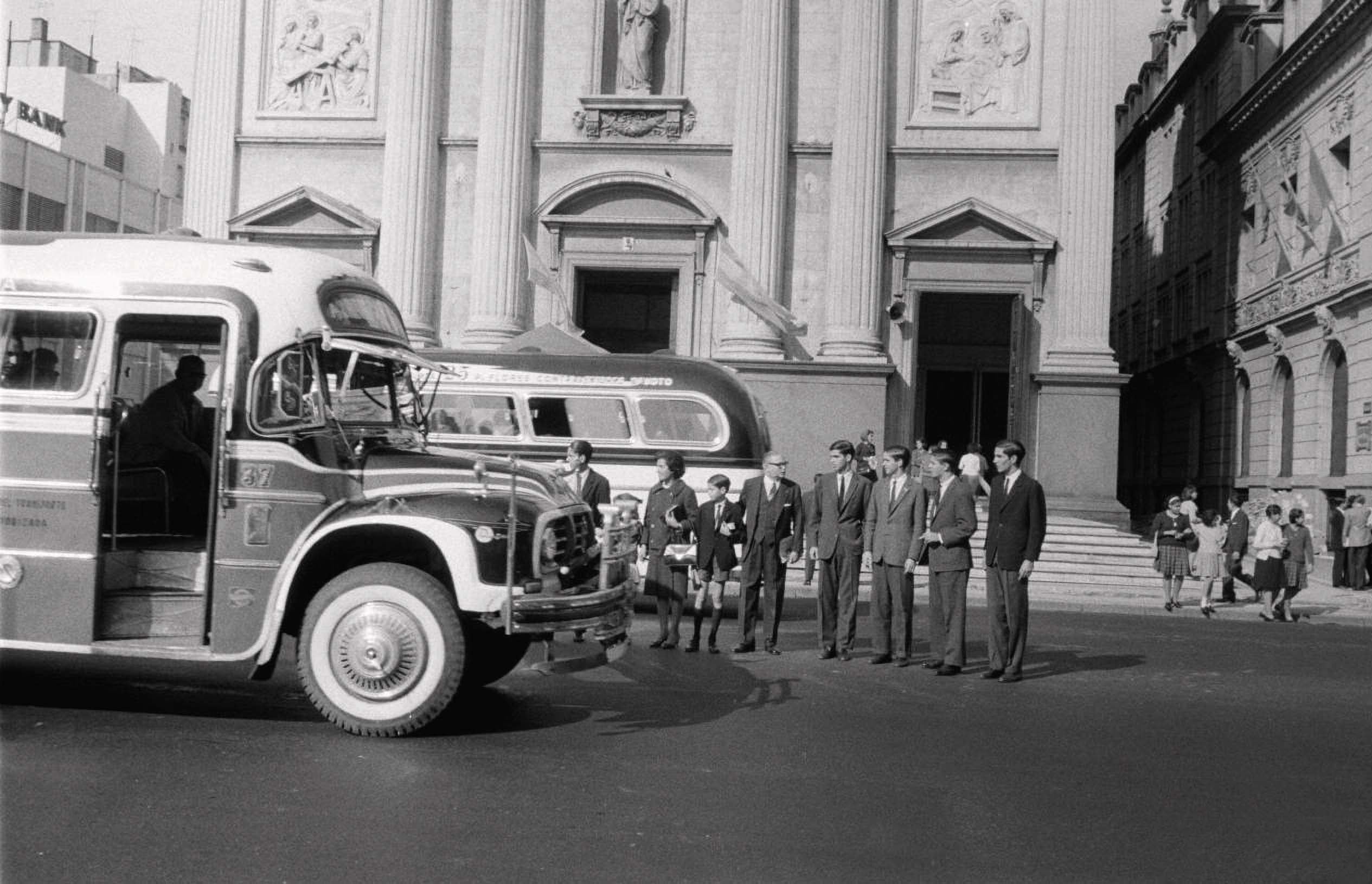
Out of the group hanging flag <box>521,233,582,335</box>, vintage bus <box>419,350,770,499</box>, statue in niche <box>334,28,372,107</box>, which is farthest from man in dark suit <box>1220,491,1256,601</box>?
statue in niche <box>334,28,372,107</box>

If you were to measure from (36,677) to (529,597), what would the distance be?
14.1 feet

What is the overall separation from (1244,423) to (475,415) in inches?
1103

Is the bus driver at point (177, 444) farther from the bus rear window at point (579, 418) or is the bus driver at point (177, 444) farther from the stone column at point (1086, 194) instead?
the stone column at point (1086, 194)

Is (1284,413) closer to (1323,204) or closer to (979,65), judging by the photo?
(1323,204)

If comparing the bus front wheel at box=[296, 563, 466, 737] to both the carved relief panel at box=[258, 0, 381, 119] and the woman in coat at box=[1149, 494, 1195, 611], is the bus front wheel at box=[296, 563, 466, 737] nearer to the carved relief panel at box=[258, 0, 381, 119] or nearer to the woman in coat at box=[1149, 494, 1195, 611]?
the woman in coat at box=[1149, 494, 1195, 611]

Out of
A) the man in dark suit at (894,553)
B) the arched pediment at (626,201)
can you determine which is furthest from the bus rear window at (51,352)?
the arched pediment at (626,201)

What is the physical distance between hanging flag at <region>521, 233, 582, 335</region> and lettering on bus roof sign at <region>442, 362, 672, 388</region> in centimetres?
727

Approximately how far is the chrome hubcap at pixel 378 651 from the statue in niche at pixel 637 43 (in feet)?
72.6

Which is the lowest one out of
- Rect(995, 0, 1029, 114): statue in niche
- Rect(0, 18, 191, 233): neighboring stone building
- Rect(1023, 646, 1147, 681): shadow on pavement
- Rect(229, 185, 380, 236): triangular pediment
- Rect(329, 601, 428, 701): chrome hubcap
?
Rect(1023, 646, 1147, 681): shadow on pavement

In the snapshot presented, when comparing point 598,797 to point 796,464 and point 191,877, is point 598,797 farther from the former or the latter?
point 796,464

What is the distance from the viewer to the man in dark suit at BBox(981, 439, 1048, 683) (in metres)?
11.8

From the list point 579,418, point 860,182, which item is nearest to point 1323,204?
point 860,182

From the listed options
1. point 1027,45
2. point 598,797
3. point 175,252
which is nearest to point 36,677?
point 175,252

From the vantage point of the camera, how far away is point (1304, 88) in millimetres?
34781
